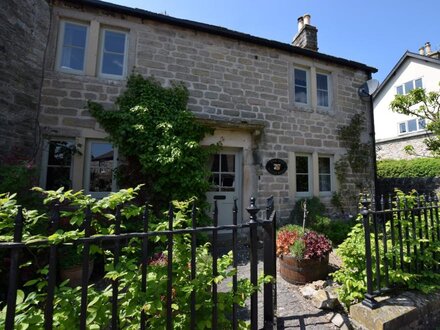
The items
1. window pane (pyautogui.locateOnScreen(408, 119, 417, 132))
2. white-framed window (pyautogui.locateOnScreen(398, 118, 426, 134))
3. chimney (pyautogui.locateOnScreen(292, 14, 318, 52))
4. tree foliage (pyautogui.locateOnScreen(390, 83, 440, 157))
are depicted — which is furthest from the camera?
window pane (pyautogui.locateOnScreen(408, 119, 417, 132))

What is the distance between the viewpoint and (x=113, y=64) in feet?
20.6

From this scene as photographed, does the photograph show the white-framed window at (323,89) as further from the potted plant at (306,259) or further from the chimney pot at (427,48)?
the chimney pot at (427,48)

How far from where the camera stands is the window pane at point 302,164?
781cm

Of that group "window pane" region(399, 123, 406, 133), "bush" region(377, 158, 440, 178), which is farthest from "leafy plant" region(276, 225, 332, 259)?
"window pane" region(399, 123, 406, 133)

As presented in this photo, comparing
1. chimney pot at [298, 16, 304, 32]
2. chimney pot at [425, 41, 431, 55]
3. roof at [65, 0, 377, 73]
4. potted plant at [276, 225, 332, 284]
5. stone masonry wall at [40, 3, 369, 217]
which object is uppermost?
chimney pot at [425, 41, 431, 55]

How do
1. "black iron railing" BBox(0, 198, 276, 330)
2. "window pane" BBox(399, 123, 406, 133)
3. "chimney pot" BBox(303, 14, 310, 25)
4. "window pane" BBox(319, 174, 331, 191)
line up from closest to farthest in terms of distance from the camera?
"black iron railing" BBox(0, 198, 276, 330) → "window pane" BBox(319, 174, 331, 191) → "chimney pot" BBox(303, 14, 310, 25) → "window pane" BBox(399, 123, 406, 133)

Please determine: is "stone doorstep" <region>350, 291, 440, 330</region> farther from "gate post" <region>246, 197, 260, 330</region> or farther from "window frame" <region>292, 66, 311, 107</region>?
"window frame" <region>292, 66, 311, 107</region>

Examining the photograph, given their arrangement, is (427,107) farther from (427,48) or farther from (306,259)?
(306,259)

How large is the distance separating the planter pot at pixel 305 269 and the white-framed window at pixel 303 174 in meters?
3.82

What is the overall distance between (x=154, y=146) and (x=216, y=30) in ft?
12.4

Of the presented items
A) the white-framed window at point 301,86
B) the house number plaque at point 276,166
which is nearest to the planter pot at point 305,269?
the house number plaque at point 276,166

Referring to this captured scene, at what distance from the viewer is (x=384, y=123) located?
18.5m

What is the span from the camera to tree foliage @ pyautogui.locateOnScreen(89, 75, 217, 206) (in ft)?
18.2

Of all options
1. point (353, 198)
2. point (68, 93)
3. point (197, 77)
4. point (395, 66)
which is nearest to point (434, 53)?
point (395, 66)
